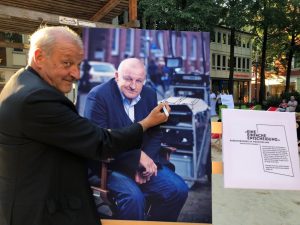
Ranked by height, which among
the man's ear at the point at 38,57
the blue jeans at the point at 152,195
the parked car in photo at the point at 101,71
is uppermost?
the man's ear at the point at 38,57

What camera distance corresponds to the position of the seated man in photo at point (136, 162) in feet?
7.39

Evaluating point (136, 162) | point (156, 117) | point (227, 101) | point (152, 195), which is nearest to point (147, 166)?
point (136, 162)

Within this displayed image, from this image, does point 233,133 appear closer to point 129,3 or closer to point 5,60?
point 129,3

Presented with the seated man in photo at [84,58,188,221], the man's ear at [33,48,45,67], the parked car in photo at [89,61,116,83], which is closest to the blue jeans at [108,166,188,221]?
the seated man in photo at [84,58,188,221]

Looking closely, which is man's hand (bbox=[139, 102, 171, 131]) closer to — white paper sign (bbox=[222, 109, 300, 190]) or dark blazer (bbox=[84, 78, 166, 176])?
dark blazer (bbox=[84, 78, 166, 176])

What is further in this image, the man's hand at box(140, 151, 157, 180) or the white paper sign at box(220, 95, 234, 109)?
the white paper sign at box(220, 95, 234, 109)

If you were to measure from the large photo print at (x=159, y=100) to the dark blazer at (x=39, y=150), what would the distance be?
0.50 m

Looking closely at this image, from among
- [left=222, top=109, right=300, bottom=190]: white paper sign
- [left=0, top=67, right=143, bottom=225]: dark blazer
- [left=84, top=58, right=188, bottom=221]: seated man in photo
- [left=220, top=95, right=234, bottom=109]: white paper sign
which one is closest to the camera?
[left=0, top=67, right=143, bottom=225]: dark blazer

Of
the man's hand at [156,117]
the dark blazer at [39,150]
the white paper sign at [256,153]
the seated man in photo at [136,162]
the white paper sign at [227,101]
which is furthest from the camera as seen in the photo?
the white paper sign at [227,101]

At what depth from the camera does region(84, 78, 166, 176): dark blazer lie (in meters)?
2.23

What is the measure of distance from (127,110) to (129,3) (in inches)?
148

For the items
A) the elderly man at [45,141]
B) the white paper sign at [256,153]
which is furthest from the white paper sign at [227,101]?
the elderly man at [45,141]

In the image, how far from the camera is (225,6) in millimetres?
26719

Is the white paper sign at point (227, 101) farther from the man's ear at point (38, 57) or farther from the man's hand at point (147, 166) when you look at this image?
the man's ear at point (38, 57)
